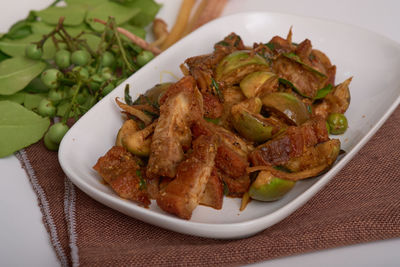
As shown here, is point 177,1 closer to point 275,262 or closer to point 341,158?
point 341,158

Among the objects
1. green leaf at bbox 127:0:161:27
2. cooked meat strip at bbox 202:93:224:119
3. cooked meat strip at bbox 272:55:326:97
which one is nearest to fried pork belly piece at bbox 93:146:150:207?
cooked meat strip at bbox 202:93:224:119

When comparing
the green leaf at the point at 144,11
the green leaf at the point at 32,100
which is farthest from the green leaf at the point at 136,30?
the green leaf at the point at 32,100

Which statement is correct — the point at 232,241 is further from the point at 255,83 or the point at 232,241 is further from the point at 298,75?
the point at 298,75

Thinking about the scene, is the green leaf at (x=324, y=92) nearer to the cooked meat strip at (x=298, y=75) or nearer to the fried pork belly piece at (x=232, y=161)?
the cooked meat strip at (x=298, y=75)

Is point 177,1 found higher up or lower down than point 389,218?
lower down

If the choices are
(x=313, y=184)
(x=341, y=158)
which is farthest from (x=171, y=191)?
(x=341, y=158)

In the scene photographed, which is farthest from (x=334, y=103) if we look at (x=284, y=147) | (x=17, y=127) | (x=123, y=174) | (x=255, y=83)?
(x=17, y=127)
